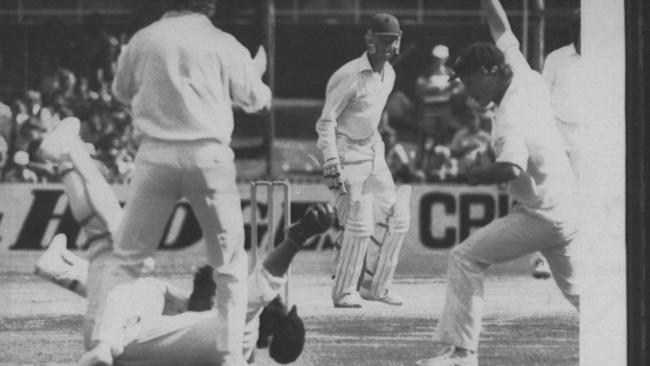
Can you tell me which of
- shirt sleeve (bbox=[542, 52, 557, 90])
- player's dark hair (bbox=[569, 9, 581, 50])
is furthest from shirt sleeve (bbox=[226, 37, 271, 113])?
player's dark hair (bbox=[569, 9, 581, 50])

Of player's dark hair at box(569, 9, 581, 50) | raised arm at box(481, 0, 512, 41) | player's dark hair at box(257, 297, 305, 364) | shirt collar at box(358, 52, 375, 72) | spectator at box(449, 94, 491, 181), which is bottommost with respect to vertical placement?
player's dark hair at box(257, 297, 305, 364)

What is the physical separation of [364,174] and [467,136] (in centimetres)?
59

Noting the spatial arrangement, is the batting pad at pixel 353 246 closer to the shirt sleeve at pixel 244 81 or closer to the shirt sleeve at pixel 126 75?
the shirt sleeve at pixel 244 81

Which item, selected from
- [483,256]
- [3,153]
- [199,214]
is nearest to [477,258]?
[483,256]

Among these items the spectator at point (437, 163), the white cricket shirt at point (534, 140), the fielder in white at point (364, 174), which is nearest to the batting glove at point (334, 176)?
the fielder in white at point (364, 174)

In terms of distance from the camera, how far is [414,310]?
629 centimetres

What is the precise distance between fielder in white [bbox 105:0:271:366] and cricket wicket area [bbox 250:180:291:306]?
17cm

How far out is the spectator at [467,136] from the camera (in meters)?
6.37

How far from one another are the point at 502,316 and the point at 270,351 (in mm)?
1214

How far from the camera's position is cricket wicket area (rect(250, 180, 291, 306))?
6.16 metres

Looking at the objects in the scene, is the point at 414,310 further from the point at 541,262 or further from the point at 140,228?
the point at 140,228

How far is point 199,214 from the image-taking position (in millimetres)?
5879

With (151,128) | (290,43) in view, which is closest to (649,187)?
(290,43)

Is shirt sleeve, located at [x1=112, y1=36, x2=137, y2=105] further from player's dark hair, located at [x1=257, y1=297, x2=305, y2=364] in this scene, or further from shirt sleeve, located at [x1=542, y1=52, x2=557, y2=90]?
shirt sleeve, located at [x1=542, y1=52, x2=557, y2=90]
